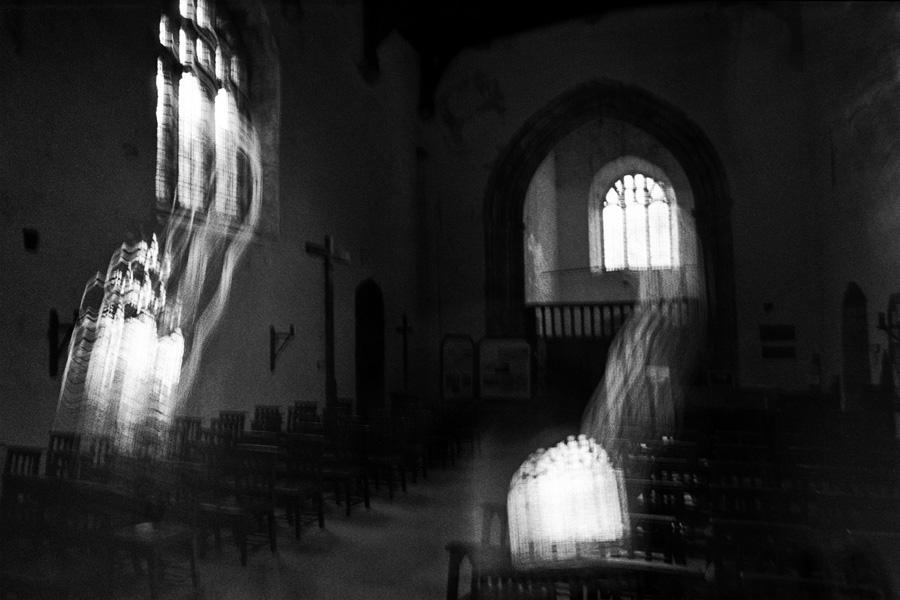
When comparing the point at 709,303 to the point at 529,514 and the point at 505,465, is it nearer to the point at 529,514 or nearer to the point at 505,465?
the point at 505,465

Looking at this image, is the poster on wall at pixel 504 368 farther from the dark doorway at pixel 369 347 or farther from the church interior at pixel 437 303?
the dark doorway at pixel 369 347

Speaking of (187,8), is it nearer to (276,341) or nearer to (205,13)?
(205,13)

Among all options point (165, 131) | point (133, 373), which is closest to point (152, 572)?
point (133, 373)

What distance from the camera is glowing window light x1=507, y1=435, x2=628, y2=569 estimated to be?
123 inches

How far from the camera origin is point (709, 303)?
13.4 meters

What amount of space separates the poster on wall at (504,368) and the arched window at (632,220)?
870cm

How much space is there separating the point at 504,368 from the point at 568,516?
757 centimetres

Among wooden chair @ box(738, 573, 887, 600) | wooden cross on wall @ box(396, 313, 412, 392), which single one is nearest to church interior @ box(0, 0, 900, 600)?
wooden chair @ box(738, 573, 887, 600)

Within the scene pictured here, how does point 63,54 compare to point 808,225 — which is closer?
point 63,54

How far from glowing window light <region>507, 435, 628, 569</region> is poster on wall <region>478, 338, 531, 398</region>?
559 cm

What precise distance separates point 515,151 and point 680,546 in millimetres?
11800

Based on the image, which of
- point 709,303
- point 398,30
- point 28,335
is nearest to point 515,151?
point 398,30

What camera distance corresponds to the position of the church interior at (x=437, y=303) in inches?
153

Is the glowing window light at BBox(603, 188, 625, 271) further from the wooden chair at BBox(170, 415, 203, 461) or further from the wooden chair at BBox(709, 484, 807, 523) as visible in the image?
the wooden chair at BBox(709, 484, 807, 523)
